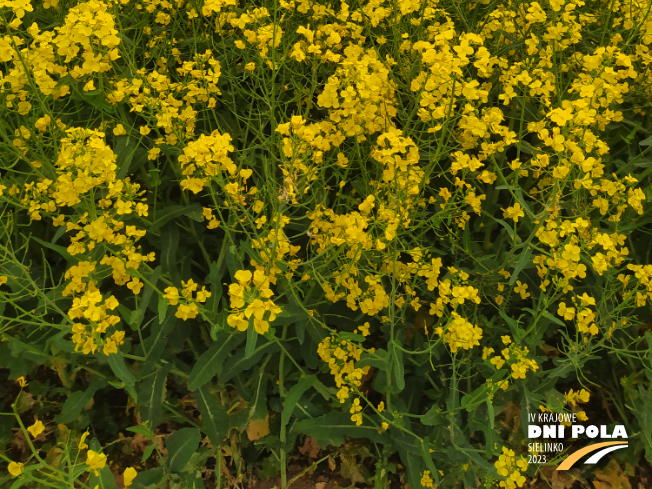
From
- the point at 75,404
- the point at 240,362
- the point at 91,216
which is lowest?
Answer: the point at 75,404

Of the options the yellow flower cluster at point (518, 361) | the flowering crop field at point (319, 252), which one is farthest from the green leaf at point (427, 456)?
the yellow flower cluster at point (518, 361)

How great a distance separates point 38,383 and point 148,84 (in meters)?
1.69

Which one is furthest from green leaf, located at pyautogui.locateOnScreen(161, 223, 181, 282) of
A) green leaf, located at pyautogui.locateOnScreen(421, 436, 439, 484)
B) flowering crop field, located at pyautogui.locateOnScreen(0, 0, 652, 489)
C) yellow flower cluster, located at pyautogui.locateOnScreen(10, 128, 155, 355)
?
green leaf, located at pyautogui.locateOnScreen(421, 436, 439, 484)

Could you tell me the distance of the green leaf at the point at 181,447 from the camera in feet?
6.99

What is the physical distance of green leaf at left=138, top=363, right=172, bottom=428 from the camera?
87.6 inches

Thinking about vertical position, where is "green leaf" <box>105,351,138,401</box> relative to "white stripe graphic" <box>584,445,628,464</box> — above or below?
above

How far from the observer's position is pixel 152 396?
2.23 m

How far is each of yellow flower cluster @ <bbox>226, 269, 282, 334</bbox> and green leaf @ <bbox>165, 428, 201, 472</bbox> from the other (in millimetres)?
897

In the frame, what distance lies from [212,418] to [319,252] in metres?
0.99

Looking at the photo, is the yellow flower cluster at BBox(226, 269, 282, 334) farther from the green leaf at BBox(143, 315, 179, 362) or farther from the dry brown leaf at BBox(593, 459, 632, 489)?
the dry brown leaf at BBox(593, 459, 632, 489)

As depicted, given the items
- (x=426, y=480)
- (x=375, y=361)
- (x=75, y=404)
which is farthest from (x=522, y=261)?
(x=75, y=404)

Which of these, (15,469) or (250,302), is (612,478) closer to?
(250,302)

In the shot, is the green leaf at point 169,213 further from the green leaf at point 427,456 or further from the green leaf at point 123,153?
the green leaf at point 427,456

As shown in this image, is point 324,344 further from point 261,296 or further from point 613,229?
point 613,229
